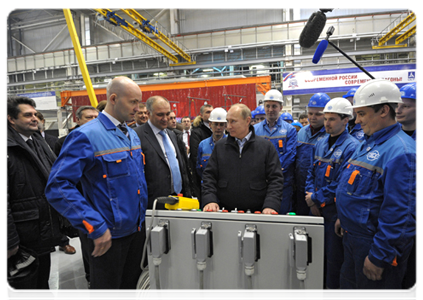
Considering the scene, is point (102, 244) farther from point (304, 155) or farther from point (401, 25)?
point (401, 25)

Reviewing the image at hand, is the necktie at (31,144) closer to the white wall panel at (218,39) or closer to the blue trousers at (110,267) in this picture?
the blue trousers at (110,267)

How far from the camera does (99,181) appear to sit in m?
1.44

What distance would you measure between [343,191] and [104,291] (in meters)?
1.60

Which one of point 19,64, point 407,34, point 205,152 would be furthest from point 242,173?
point 19,64

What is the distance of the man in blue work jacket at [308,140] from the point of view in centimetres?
292

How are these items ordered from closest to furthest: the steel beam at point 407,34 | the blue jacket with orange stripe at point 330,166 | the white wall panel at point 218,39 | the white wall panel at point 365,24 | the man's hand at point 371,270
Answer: the man's hand at point 371,270
the blue jacket with orange stripe at point 330,166
the steel beam at point 407,34
the white wall panel at point 365,24
the white wall panel at point 218,39

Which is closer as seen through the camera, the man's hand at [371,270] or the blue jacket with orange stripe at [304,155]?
the man's hand at [371,270]

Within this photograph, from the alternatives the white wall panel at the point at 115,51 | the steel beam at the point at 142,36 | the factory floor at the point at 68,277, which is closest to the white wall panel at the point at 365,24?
the steel beam at the point at 142,36

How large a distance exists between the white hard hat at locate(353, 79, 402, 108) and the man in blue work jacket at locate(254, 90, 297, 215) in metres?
1.56

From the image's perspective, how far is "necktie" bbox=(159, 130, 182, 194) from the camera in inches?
85.8

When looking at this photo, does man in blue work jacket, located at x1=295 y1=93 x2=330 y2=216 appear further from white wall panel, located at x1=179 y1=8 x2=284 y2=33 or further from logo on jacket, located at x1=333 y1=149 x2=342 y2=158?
white wall panel, located at x1=179 y1=8 x2=284 y2=33

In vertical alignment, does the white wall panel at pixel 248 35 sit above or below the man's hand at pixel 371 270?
above

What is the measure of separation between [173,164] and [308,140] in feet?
5.76

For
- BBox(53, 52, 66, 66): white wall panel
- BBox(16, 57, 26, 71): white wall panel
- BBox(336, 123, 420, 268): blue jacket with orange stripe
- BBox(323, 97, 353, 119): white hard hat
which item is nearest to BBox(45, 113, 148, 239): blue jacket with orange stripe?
BBox(336, 123, 420, 268): blue jacket with orange stripe
